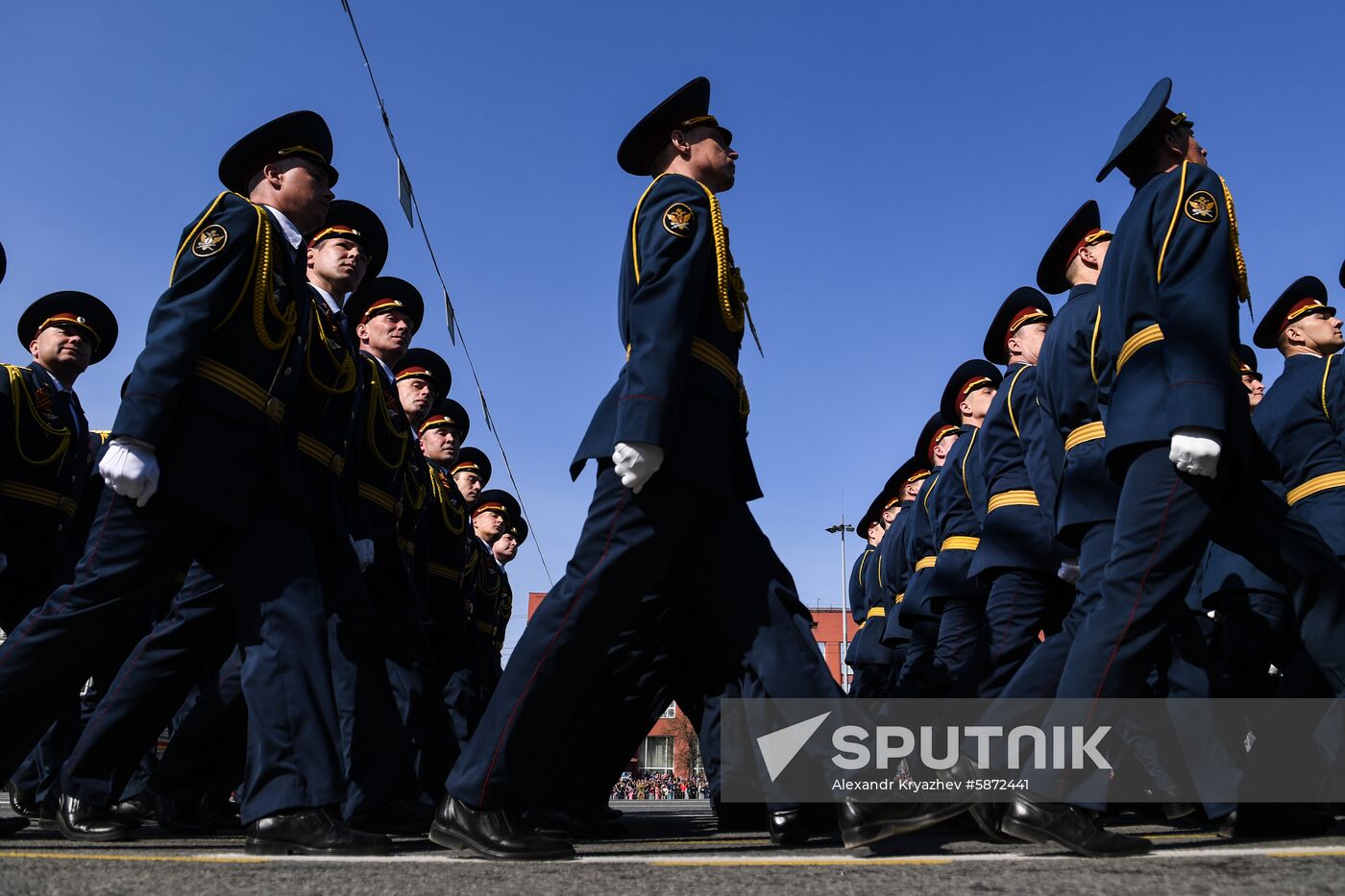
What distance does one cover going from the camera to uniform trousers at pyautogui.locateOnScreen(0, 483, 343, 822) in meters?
3.28

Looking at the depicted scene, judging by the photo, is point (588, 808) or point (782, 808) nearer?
point (782, 808)

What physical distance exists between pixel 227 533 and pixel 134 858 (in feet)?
3.13

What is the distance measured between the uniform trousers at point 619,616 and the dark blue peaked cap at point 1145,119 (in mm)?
1707

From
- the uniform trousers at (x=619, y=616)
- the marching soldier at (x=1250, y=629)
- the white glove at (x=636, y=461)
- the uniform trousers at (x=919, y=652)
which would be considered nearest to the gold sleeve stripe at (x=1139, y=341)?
the uniform trousers at (x=619, y=616)

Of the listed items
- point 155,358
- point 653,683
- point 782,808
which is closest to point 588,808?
point 653,683

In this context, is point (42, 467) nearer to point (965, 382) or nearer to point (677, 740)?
point (965, 382)

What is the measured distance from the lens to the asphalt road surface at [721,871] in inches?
93.4

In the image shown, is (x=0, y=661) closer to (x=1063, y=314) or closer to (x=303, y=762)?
(x=303, y=762)

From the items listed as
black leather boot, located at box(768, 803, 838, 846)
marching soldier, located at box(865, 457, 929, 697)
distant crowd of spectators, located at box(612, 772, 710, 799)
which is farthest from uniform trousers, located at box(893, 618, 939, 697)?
distant crowd of spectators, located at box(612, 772, 710, 799)

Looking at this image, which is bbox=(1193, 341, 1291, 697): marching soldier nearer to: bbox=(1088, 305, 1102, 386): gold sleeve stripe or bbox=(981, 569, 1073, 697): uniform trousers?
bbox=(981, 569, 1073, 697): uniform trousers

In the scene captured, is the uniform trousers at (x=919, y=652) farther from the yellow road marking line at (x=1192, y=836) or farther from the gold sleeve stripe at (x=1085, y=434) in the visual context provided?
the yellow road marking line at (x=1192, y=836)

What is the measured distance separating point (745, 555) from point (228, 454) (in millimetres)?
1484

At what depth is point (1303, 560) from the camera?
11.2 feet

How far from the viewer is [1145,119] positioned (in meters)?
3.89
